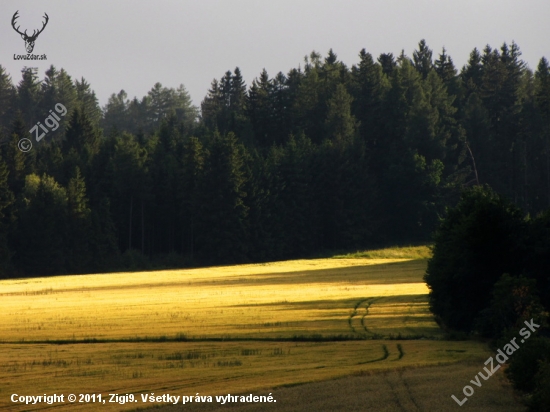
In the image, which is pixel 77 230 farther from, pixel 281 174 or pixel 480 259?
pixel 480 259

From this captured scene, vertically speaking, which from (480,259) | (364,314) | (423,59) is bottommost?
(364,314)

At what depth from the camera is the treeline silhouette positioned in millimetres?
95312

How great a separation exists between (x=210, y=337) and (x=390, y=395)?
13609 millimetres

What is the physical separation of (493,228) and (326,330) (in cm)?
898

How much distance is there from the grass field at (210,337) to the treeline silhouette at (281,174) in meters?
32.0

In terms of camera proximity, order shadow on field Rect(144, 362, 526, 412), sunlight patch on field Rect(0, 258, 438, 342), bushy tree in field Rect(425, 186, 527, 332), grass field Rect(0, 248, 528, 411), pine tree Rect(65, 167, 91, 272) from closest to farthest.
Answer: shadow on field Rect(144, 362, 526, 412) < grass field Rect(0, 248, 528, 411) < sunlight patch on field Rect(0, 258, 438, 342) < bushy tree in field Rect(425, 186, 527, 332) < pine tree Rect(65, 167, 91, 272)

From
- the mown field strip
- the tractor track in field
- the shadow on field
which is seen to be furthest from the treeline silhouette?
the shadow on field

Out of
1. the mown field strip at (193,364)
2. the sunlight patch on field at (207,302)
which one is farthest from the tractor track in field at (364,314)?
the mown field strip at (193,364)

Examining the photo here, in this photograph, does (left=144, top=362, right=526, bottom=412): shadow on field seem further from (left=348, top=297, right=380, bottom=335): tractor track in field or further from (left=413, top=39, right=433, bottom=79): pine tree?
(left=413, top=39, right=433, bottom=79): pine tree

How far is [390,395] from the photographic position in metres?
21.1

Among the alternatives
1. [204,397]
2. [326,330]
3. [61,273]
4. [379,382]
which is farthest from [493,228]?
[61,273]

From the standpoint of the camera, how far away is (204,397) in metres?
20.9

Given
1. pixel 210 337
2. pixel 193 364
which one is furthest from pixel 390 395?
pixel 210 337

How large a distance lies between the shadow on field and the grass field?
60 centimetres
